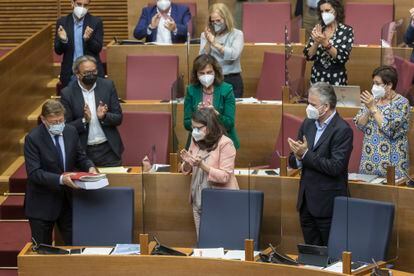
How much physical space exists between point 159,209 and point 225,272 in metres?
0.94

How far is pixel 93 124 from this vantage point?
6.84 metres

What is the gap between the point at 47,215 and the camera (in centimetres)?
627

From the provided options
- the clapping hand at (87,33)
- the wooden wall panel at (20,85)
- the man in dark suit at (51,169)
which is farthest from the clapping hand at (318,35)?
the wooden wall panel at (20,85)

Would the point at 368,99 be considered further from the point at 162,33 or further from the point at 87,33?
the point at 162,33

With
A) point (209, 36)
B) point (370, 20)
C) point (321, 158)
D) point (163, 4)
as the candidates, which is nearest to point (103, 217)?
point (321, 158)

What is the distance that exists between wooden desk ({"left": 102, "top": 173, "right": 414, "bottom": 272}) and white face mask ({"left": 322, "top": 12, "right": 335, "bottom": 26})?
136cm

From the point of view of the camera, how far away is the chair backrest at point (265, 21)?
892 centimetres

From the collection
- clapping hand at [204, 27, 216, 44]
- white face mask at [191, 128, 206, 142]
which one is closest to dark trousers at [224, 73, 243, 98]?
clapping hand at [204, 27, 216, 44]

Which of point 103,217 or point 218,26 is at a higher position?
point 218,26

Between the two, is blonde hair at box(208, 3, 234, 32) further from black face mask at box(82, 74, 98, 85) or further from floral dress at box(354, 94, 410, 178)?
floral dress at box(354, 94, 410, 178)

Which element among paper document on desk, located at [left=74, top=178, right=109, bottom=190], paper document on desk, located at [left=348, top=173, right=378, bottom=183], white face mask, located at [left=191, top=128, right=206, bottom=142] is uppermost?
white face mask, located at [left=191, top=128, right=206, bottom=142]

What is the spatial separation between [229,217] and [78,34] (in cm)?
233

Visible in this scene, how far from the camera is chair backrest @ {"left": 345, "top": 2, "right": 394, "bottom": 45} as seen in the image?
875cm

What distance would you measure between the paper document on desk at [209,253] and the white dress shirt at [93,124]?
1148 millimetres
